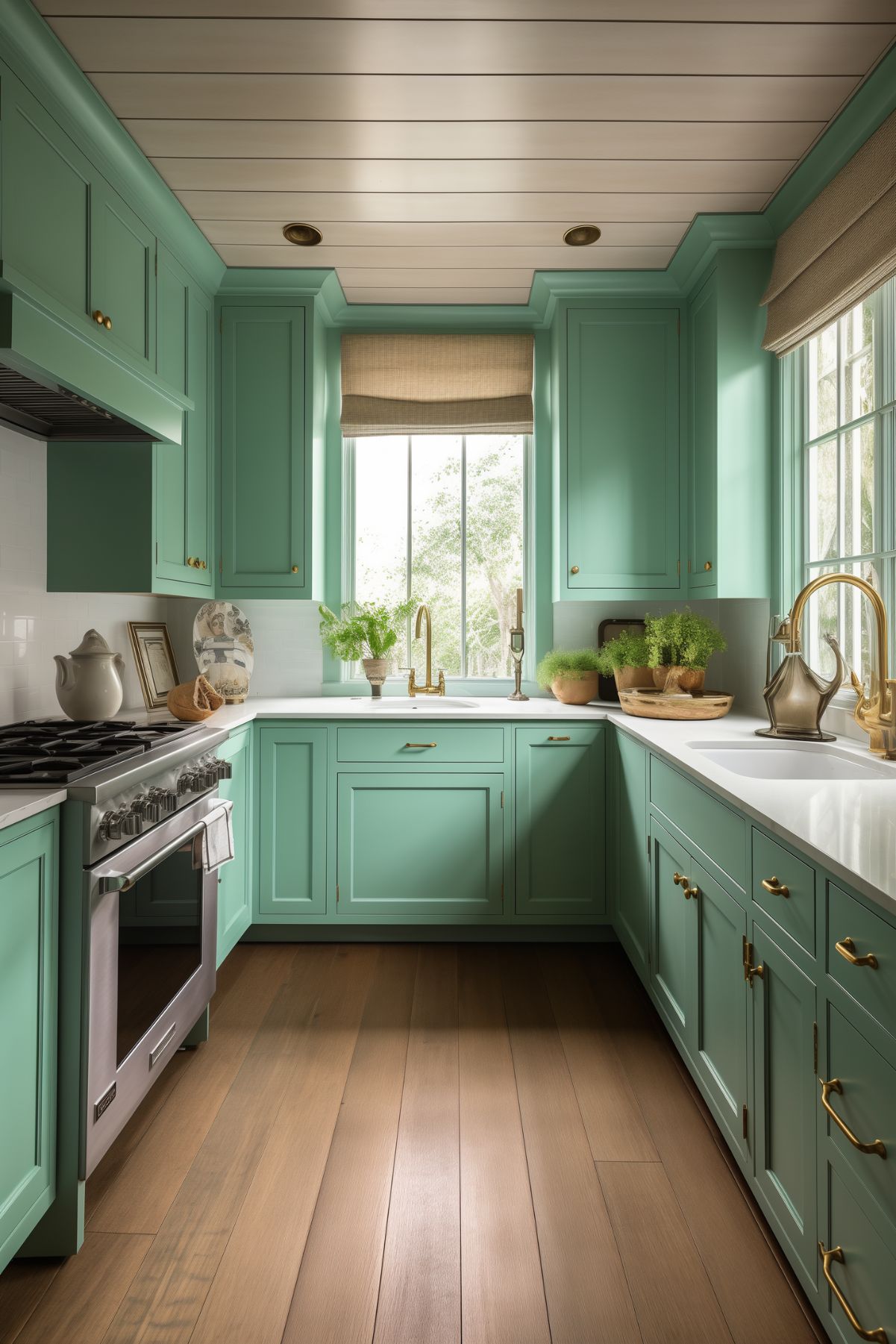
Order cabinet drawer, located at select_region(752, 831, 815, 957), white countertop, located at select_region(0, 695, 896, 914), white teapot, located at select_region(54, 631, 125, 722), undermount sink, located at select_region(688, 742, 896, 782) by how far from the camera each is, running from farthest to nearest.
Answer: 1. white teapot, located at select_region(54, 631, 125, 722)
2. undermount sink, located at select_region(688, 742, 896, 782)
3. cabinet drawer, located at select_region(752, 831, 815, 957)
4. white countertop, located at select_region(0, 695, 896, 914)

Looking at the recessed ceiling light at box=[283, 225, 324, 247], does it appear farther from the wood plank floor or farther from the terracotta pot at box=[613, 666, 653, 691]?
the wood plank floor

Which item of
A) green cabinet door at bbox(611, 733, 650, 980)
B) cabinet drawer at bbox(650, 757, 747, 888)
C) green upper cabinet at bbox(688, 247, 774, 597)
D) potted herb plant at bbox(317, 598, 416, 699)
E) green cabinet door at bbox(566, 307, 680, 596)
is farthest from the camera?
potted herb plant at bbox(317, 598, 416, 699)

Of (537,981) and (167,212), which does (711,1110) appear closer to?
(537,981)

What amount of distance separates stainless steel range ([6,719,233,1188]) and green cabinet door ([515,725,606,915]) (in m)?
1.16

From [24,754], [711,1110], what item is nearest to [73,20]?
[24,754]


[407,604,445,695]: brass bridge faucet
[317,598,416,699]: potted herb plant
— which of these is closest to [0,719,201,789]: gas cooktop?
[317,598,416,699]: potted herb plant

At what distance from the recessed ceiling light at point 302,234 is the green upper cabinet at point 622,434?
1026mm

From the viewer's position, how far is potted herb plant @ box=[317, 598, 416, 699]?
3.35 m

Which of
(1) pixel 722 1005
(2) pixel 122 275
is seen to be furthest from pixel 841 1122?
(2) pixel 122 275

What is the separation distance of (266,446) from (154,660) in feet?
3.20

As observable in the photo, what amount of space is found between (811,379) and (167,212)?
219 cm

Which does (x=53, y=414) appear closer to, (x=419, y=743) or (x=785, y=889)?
(x=419, y=743)

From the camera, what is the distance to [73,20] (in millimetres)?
1808

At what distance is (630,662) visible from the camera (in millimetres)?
2996
